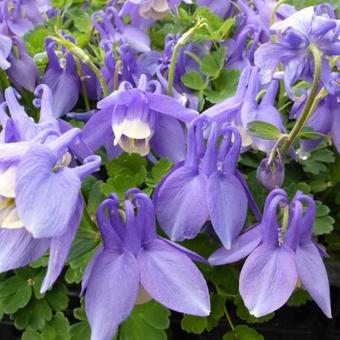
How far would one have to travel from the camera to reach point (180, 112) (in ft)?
2.35

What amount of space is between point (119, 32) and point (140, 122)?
33 cm

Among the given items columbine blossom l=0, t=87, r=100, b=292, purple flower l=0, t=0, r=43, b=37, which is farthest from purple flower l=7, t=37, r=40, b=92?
columbine blossom l=0, t=87, r=100, b=292

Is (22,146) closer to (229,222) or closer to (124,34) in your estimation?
(229,222)

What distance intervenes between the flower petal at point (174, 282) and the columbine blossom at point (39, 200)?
0.09m

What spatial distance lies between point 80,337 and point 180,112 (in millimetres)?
284

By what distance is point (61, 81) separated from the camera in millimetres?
891

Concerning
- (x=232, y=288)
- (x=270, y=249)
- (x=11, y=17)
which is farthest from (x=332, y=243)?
(x=11, y=17)

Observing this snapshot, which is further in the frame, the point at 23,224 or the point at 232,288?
the point at 232,288

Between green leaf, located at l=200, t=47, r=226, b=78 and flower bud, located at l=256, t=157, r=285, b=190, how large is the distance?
0.24 meters

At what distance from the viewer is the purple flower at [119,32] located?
0.97m

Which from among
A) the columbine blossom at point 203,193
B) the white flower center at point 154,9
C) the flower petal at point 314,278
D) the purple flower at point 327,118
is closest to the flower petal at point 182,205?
the columbine blossom at point 203,193

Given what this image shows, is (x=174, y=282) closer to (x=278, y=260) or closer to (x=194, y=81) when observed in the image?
(x=278, y=260)

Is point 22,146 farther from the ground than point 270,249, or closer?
farther from the ground

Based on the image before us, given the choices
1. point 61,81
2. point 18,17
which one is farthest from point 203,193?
point 18,17
